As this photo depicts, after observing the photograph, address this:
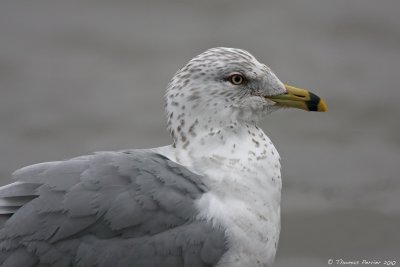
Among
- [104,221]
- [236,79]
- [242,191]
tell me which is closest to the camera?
[104,221]

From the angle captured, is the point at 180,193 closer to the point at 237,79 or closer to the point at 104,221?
the point at 104,221

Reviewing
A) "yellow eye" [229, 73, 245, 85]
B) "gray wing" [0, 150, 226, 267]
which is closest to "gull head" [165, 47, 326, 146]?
"yellow eye" [229, 73, 245, 85]

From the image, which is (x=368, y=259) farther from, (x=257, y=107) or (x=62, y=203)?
(x=62, y=203)

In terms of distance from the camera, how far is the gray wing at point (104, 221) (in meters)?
2.68

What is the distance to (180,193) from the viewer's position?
2.77 m

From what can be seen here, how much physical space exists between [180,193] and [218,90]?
1.21ft

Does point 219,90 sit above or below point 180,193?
above

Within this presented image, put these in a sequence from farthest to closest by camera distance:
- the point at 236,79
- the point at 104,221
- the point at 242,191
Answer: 1. the point at 236,79
2. the point at 242,191
3. the point at 104,221

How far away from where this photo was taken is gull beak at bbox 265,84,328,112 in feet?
9.80

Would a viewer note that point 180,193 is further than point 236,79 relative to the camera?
No

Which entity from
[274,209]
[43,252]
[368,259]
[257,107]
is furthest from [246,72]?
[368,259]

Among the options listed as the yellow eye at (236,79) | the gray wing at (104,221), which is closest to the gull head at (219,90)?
the yellow eye at (236,79)

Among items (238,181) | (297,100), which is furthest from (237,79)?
(238,181)

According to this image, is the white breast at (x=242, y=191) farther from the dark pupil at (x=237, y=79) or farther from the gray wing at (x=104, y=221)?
the dark pupil at (x=237, y=79)
